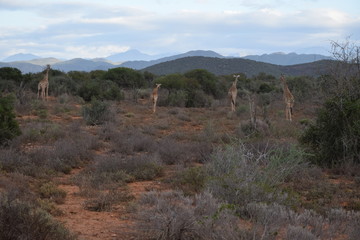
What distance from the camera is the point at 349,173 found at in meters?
9.80

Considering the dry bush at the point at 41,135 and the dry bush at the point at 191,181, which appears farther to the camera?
the dry bush at the point at 41,135

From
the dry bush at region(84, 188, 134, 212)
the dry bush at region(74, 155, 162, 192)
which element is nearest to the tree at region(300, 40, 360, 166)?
the dry bush at region(74, 155, 162, 192)

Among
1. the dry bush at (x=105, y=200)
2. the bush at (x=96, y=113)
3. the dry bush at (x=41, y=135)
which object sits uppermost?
the bush at (x=96, y=113)

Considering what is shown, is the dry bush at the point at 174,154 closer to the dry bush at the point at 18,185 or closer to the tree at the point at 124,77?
the dry bush at the point at 18,185

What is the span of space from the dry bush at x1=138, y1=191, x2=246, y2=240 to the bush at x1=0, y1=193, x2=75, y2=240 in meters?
0.99

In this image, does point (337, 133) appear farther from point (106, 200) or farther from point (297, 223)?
point (106, 200)

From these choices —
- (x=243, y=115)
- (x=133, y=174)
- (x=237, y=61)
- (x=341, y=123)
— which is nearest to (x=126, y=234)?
(x=133, y=174)

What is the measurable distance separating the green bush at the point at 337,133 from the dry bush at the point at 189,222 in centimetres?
556

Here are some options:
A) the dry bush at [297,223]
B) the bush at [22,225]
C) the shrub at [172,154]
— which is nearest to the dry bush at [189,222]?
the dry bush at [297,223]

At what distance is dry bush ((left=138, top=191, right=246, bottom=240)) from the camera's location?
471 centimetres

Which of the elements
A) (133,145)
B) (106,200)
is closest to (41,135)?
(133,145)

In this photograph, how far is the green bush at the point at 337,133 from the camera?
10.2 metres

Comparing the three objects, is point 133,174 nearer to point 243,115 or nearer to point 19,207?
point 19,207

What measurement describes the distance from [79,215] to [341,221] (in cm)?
377
